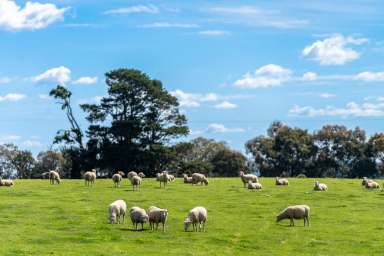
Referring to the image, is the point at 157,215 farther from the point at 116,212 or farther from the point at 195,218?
the point at 116,212

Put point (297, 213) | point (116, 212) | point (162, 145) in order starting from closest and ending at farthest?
point (116, 212) < point (297, 213) < point (162, 145)

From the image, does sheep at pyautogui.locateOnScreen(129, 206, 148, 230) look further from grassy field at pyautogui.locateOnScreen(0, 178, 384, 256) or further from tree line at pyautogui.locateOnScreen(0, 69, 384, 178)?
tree line at pyautogui.locateOnScreen(0, 69, 384, 178)

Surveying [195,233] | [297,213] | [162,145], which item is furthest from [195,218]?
[162,145]

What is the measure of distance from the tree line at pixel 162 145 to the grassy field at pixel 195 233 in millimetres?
42304

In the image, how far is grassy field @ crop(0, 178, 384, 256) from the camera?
2995 cm

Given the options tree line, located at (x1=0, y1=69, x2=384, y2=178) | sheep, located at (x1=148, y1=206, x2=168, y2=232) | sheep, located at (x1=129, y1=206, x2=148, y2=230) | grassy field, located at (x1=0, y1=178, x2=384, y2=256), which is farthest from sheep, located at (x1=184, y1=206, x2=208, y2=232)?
tree line, located at (x1=0, y1=69, x2=384, y2=178)

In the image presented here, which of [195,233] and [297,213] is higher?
[297,213]

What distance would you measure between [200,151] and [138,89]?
4196 cm

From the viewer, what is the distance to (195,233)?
3409 cm

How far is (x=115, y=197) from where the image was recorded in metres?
50.6

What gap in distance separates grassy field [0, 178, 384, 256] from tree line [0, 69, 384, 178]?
42.3 meters

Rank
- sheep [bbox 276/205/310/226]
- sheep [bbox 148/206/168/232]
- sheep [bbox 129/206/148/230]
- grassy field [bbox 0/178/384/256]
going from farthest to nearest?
1. sheep [bbox 276/205/310/226]
2. sheep [bbox 129/206/148/230]
3. sheep [bbox 148/206/168/232]
4. grassy field [bbox 0/178/384/256]

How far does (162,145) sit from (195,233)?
69619 millimetres

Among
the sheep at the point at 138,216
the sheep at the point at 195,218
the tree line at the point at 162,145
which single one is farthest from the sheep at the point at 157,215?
the tree line at the point at 162,145
